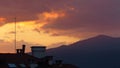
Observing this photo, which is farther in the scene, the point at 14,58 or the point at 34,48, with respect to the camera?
the point at 34,48

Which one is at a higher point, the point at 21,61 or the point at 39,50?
the point at 39,50

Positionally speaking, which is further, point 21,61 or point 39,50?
point 39,50

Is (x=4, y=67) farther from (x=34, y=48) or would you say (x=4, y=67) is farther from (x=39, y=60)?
(x=34, y=48)

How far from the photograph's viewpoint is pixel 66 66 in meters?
98.6

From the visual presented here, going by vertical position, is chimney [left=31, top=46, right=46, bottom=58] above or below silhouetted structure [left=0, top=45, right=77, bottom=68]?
above

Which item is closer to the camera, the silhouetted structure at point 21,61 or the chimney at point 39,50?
the silhouetted structure at point 21,61

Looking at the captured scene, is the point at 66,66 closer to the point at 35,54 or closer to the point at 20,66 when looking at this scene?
the point at 35,54

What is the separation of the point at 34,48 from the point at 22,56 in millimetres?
9997

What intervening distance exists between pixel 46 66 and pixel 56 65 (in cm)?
725

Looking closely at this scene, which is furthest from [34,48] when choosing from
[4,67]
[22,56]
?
[4,67]

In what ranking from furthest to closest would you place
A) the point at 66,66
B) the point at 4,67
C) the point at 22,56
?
1. the point at 66,66
2. the point at 22,56
3. the point at 4,67

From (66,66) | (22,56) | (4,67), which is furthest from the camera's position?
(66,66)

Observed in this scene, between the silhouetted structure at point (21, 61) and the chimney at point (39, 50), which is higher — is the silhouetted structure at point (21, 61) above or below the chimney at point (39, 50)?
below

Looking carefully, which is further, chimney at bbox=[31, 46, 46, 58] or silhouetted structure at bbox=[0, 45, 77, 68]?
chimney at bbox=[31, 46, 46, 58]
